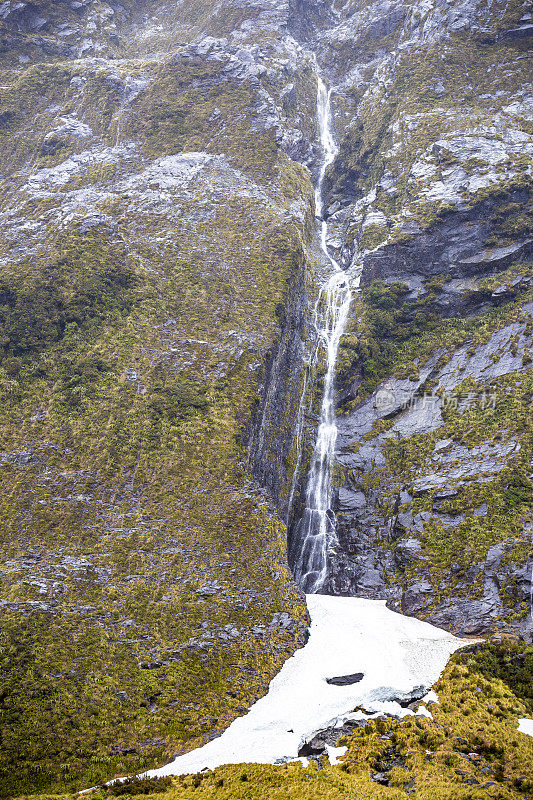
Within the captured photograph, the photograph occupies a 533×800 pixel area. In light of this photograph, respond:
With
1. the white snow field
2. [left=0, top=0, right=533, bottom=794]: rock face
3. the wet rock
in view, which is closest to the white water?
the white snow field

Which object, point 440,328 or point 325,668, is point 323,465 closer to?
point 325,668

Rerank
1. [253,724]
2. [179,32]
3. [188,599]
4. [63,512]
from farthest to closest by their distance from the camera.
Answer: [179,32], [63,512], [188,599], [253,724]

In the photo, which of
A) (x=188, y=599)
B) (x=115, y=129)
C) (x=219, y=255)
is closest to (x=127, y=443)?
(x=188, y=599)

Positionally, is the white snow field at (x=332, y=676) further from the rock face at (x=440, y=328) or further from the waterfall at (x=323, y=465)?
the waterfall at (x=323, y=465)

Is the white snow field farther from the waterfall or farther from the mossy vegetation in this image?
the waterfall

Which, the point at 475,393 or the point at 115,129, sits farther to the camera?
the point at 115,129

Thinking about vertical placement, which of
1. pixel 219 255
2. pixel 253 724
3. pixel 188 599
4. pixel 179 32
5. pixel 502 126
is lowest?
pixel 253 724

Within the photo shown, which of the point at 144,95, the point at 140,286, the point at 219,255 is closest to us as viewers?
the point at 140,286

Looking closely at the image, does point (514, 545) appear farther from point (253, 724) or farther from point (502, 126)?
point (502, 126)

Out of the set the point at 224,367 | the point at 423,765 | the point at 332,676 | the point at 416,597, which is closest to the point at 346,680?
the point at 332,676
